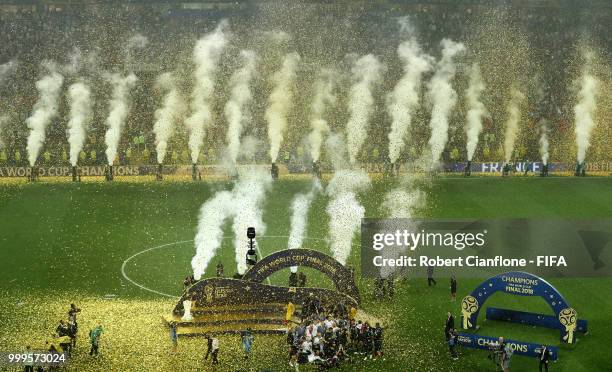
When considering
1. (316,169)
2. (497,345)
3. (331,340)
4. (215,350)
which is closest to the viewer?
(215,350)

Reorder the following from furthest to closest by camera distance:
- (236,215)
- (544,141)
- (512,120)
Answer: (512,120), (544,141), (236,215)

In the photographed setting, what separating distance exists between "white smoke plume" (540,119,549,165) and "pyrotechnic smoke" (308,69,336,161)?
17488 mm

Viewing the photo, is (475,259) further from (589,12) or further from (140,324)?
(589,12)

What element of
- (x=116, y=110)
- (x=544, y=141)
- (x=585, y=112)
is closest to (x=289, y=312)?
(x=116, y=110)

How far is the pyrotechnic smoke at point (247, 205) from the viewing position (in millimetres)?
44312

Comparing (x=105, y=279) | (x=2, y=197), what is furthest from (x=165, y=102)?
(x=105, y=279)

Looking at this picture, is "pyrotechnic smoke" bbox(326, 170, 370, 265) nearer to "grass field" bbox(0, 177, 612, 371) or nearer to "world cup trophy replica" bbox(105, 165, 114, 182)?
"grass field" bbox(0, 177, 612, 371)

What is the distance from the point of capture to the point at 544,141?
7006 centimetres

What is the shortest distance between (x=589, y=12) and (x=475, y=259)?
47755mm

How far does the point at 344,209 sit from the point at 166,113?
2200cm

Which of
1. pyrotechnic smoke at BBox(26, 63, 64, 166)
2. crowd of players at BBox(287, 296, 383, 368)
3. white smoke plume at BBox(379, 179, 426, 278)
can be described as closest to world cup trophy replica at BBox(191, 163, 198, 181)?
pyrotechnic smoke at BBox(26, 63, 64, 166)

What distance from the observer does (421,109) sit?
74.9m

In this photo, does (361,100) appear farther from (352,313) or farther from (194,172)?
(352,313)

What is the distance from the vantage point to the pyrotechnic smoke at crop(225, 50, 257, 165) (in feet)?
227
